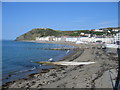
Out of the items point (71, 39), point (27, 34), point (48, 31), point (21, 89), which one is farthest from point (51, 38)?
point (21, 89)

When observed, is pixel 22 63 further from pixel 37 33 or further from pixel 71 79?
pixel 37 33

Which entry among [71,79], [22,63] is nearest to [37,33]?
[22,63]

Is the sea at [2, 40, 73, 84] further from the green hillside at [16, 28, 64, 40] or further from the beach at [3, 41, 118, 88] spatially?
the green hillside at [16, 28, 64, 40]

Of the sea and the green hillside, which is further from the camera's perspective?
the green hillside

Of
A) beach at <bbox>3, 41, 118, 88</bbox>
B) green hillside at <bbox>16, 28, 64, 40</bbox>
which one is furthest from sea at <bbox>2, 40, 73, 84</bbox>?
green hillside at <bbox>16, 28, 64, 40</bbox>

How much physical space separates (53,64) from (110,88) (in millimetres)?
8809

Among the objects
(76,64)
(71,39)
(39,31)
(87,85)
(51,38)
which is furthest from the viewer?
(39,31)

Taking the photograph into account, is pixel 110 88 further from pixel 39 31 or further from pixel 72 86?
pixel 39 31

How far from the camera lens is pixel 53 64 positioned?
1425 centimetres

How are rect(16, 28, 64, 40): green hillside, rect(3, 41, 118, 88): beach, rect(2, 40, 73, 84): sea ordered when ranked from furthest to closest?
rect(16, 28, 64, 40): green hillside → rect(2, 40, 73, 84): sea → rect(3, 41, 118, 88): beach

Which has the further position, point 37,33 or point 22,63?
point 37,33

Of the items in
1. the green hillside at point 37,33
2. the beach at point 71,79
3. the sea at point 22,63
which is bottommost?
the sea at point 22,63

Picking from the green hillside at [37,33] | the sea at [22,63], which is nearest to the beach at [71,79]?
the sea at [22,63]

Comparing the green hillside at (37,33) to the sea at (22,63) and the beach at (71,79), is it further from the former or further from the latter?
the beach at (71,79)
